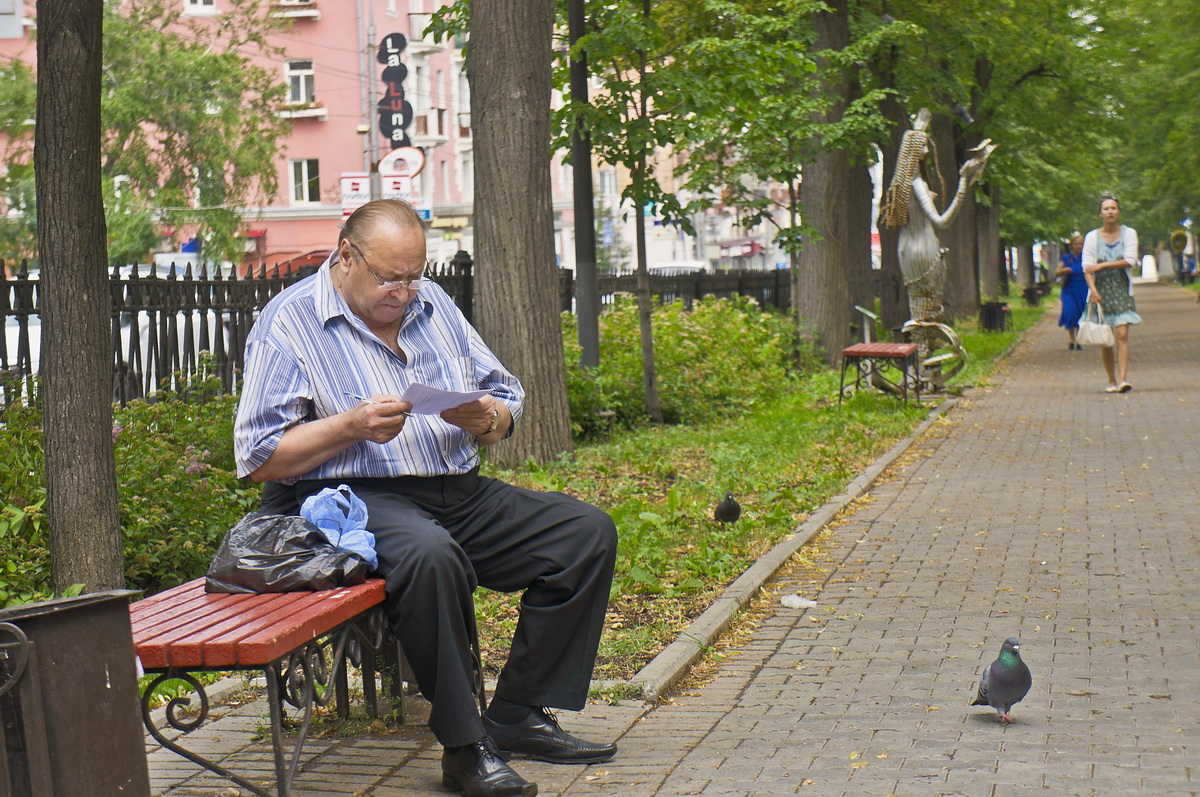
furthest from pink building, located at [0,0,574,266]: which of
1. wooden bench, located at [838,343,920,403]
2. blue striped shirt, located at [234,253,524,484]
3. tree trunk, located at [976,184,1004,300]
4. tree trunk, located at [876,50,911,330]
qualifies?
blue striped shirt, located at [234,253,524,484]

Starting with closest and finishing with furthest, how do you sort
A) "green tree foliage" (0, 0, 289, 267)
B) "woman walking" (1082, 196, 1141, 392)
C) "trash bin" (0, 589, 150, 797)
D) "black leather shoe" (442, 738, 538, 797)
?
"trash bin" (0, 589, 150, 797) < "black leather shoe" (442, 738, 538, 797) < "woman walking" (1082, 196, 1141, 392) < "green tree foliage" (0, 0, 289, 267)

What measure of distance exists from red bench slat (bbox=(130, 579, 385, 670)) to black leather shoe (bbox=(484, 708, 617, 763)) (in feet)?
2.33

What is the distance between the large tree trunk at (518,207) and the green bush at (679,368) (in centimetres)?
161

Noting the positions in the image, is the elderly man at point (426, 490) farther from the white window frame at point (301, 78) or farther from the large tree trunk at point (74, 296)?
the white window frame at point (301, 78)

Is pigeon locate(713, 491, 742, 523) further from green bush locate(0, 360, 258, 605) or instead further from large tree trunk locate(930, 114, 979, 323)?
large tree trunk locate(930, 114, 979, 323)

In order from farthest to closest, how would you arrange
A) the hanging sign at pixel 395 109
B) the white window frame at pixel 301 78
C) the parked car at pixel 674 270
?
the white window frame at pixel 301 78
the hanging sign at pixel 395 109
the parked car at pixel 674 270

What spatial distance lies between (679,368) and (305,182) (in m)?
37.0

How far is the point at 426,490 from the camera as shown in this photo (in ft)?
14.9

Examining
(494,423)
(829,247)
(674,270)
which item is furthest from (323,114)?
(494,423)

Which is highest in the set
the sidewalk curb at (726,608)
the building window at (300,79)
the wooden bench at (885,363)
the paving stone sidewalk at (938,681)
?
the building window at (300,79)

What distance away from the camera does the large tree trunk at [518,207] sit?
10.7m

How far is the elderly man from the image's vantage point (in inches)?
163

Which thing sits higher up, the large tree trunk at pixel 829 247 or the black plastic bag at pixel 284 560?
the large tree trunk at pixel 829 247

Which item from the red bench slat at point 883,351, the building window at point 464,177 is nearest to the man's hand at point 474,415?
the red bench slat at point 883,351
